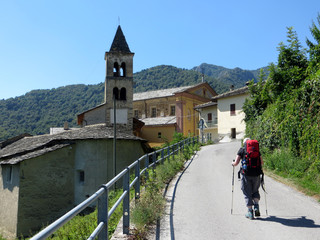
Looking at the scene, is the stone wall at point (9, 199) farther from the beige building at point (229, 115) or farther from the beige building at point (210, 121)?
the beige building at point (210, 121)

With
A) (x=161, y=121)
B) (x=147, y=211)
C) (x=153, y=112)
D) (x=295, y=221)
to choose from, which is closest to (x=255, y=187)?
(x=295, y=221)

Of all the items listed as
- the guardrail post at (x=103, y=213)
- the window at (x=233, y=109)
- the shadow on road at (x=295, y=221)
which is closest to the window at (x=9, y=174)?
the shadow on road at (x=295, y=221)

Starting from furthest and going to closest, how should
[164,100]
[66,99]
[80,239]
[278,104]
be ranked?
[66,99] < [164,100] < [278,104] < [80,239]

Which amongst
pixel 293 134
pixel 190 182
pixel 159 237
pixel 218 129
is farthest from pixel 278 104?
pixel 218 129

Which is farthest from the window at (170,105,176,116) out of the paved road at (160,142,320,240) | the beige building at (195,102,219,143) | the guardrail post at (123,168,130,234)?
the guardrail post at (123,168,130,234)

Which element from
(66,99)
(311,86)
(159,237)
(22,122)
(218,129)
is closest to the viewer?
(159,237)

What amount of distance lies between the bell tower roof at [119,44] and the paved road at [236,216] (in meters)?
21.9

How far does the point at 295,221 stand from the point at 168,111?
40240 millimetres

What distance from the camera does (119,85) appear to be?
2895cm

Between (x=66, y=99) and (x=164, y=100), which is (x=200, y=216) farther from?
(x=66, y=99)

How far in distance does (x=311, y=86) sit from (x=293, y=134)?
1.92 meters

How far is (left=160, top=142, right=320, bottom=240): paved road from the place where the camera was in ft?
17.4

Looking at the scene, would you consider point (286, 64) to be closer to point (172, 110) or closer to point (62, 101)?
point (172, 110)

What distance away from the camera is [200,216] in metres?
6.48
